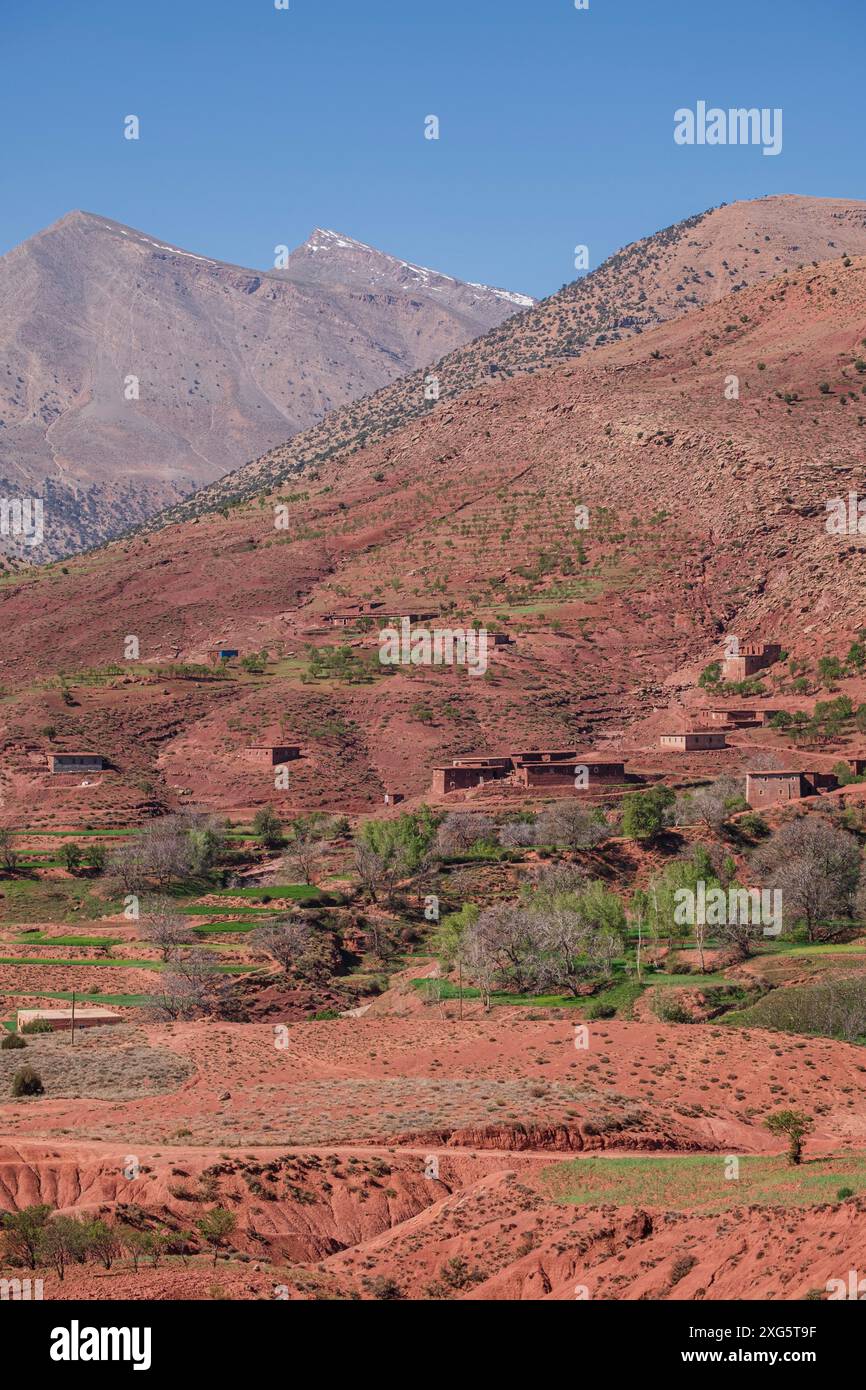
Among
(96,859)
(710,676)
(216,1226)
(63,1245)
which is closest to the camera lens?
(63,1245)

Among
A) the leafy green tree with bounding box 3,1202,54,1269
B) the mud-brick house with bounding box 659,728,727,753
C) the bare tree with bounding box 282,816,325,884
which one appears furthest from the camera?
the mud-brick house with bounding box 659,728,727,753

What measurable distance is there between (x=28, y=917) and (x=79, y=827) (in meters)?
10.2

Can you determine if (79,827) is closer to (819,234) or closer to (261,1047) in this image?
(261,1047)

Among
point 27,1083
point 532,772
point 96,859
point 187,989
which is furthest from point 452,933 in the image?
point 27,1083

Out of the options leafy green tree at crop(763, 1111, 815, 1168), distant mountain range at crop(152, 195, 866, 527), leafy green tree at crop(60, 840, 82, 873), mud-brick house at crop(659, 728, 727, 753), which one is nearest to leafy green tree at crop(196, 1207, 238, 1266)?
leafy green tree at crop(763, 1111, 815, 1168)

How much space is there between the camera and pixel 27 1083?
123 feet

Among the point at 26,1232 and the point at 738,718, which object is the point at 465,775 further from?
the point at 26,1232

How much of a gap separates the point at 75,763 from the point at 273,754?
8.25 m

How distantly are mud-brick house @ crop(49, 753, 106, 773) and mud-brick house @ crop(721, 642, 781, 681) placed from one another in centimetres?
3031

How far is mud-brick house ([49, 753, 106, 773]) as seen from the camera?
75.8 meters

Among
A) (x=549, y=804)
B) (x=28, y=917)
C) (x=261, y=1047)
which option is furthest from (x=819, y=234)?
(x=261, y=1047)

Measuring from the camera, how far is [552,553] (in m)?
102

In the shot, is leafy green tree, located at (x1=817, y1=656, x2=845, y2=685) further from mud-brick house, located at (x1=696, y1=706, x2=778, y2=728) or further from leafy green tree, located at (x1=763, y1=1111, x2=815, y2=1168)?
leafy green tree, located at (x1=763, y1=1111, x2=815, y2=1168)

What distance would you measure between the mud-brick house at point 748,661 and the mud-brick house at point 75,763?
30.3m
